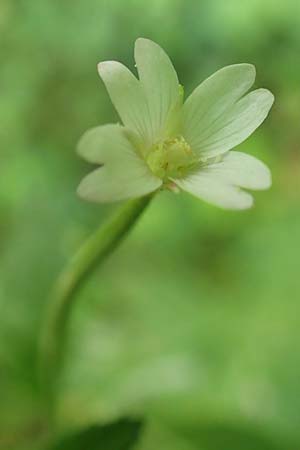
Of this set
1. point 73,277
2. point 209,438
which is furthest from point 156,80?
point 209,438

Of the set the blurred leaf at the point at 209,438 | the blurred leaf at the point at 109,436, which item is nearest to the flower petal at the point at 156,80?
the blurred leaf at the point at 109,436

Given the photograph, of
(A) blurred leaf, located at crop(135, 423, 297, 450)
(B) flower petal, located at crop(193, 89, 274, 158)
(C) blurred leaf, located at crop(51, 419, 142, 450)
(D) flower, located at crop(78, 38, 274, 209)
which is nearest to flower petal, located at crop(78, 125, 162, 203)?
(D) flower, located at crop(78, 38, 274, 209)

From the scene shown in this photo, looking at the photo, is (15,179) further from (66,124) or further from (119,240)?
(119,240)

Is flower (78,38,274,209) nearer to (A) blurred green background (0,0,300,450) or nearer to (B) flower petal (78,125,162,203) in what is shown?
(B) flower petal (78,125,162,203)

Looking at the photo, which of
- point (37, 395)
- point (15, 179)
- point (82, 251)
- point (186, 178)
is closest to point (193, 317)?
point (37, 395)

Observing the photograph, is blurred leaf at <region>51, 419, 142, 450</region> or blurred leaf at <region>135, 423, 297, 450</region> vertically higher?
blurred leaf at <region>135, 423, 297, 450</region>

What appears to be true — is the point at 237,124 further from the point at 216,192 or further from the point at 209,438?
the point at 209,438

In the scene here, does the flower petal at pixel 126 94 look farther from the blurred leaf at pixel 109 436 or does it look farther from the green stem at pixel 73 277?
the blurred leaf at pixel 109 436
